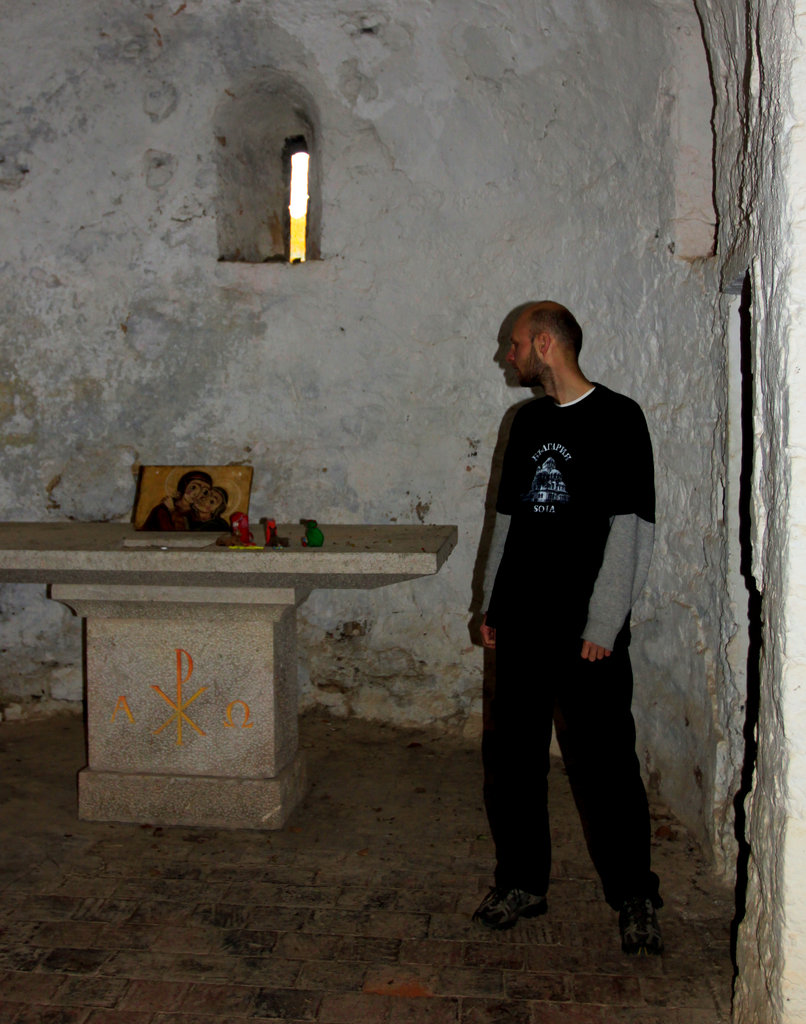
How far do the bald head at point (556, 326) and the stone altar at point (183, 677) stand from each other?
995mm

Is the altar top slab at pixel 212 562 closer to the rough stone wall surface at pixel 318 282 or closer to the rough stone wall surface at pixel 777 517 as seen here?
the rough stone wall surface at pixel 318 282

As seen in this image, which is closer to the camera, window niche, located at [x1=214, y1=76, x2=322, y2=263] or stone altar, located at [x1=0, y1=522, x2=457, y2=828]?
stone altar, located at [x1=0, y1=522, x2=457, y2=828]

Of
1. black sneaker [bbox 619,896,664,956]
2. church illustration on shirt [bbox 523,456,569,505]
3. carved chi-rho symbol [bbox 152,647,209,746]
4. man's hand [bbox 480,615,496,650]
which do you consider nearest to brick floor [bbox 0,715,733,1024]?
black sneaker [bbox 619,896,664,956]

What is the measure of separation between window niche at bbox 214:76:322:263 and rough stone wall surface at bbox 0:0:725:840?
10 centimetres

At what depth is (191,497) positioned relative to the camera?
3848 millimetres

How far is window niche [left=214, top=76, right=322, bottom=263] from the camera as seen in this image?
15.6 feet

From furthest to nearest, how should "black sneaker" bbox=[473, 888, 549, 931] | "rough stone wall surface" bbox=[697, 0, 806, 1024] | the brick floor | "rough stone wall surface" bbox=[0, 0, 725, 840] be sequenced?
"rough stone wall surface" bbox=[0, 0, 725, 840] → "black sneaker" bbox=[473, 888, 549, 931] → the brick floor → "rough stone wall surface" bbox=[697, 0, 806, 1024]

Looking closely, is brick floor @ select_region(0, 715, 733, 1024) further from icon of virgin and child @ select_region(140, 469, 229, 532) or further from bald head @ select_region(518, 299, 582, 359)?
bald head @ select_region(518, 299, 582, 359)

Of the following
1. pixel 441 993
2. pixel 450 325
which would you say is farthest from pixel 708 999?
pixel 450 325

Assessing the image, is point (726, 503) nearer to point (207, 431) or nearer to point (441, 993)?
point (441, 993)

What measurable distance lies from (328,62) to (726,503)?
2.98 metres

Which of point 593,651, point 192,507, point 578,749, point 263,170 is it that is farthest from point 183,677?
point 263,170

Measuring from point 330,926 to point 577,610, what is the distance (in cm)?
128

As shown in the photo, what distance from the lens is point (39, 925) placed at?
2912 millimetres
